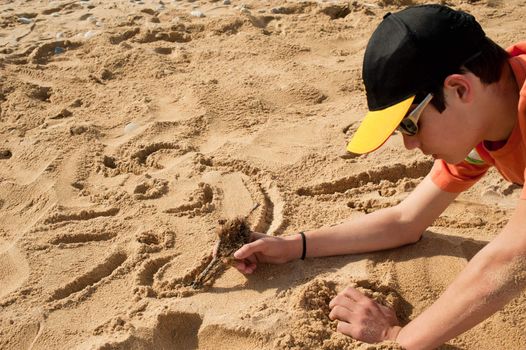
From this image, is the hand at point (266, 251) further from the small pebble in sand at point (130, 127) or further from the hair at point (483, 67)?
the small pebble in sand at point (130, 127)

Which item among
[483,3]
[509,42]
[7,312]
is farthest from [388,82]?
[483,3]

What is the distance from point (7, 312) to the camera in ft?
7.80

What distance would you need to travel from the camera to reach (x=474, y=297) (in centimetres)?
180

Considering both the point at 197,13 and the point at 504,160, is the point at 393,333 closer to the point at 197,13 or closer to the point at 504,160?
the point at 504,160

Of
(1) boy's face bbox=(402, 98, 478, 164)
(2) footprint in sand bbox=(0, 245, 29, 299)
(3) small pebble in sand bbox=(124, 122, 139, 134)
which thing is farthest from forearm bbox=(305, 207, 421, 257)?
(3) small pebble in sand bbox=(124, 122, 139, 134)

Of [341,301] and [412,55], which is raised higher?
[412,55]

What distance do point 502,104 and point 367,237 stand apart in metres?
0.79

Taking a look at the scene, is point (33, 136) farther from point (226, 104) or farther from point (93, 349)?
point (93, 349)

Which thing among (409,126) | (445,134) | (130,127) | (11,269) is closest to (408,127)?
(409,126)

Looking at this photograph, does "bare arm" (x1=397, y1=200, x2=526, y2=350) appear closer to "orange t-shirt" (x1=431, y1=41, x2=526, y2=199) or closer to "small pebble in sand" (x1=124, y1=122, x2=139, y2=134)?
"orange t-shirt" (x1=431, y1=41, x2=526, y2=199)

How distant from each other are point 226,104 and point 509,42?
197cm

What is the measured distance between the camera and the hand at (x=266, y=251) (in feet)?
7.88

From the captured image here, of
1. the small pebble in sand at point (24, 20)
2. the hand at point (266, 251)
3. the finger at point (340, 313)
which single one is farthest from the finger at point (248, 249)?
the small pebble in sand at point (24, 20)

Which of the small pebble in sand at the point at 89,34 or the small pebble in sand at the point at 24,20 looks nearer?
the small pebble in sand at the point at 89,34
